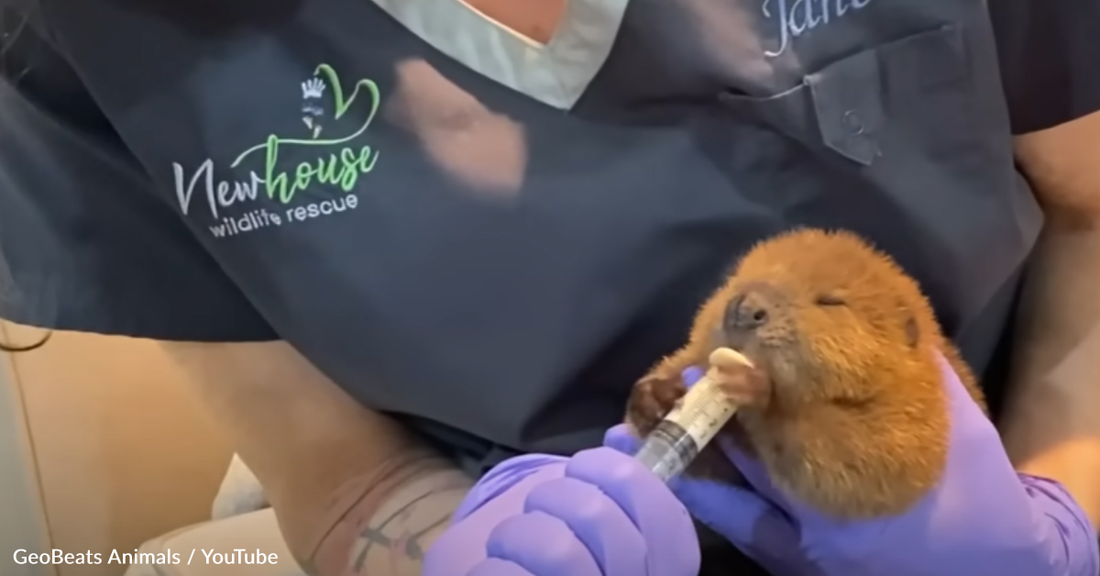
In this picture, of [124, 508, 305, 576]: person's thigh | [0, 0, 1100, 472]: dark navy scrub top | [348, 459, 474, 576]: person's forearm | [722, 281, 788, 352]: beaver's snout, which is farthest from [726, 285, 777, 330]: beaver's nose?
[124, 508, 305, 576]: person's thigh

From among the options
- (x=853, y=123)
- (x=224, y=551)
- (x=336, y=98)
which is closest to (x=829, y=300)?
(x=853, y=123)

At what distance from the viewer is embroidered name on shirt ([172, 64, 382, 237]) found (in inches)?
23.9

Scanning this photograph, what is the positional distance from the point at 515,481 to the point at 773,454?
0.40ft

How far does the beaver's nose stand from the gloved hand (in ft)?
0.11

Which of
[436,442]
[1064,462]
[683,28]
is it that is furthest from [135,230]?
[1064,462]

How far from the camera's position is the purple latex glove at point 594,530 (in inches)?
18.1

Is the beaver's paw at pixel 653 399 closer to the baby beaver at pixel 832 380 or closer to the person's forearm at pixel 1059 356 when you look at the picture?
the baby beaver at pixel 832 380

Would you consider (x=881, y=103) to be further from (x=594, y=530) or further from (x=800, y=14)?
(x=594, y=530)

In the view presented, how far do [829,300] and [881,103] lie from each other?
0.16 meters

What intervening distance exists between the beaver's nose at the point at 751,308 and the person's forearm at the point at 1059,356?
0.30 meters

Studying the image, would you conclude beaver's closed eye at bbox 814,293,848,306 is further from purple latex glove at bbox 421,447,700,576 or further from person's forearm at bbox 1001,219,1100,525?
person's forearm at bbox 1001,219,1100,525

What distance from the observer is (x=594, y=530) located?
1.52 ft

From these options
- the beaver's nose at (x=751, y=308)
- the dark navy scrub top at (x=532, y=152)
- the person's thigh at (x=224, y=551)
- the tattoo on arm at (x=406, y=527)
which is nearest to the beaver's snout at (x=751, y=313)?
the beaver's nose at (x=751, y=308)

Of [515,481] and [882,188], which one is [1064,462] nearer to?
[882,188]
